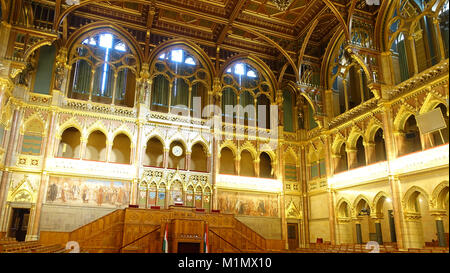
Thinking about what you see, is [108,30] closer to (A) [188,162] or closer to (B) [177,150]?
(B) [177,150]

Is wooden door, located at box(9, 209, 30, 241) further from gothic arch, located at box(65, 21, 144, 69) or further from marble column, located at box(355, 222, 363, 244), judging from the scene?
marble column, located at box(355, 222, 363, 244)

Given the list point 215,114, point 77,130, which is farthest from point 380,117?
point 77,130

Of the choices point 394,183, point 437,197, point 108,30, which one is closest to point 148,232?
point 394,183

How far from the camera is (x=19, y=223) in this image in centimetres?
1764

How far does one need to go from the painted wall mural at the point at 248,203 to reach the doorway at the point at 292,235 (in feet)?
4.67

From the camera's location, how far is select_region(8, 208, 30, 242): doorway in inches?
685

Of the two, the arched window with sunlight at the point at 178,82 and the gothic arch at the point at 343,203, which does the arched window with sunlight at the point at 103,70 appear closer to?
the arched window with sunlight at the point at 178,82

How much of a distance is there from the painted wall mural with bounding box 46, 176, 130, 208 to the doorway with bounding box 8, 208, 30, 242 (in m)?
1.53

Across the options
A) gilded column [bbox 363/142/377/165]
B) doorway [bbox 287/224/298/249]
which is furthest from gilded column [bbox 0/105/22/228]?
gilded column [bbox 363/142/377/165]

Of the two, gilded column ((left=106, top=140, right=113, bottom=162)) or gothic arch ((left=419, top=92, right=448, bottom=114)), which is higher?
gothic arch ((left=419, top=92, right=448, bottom=114))

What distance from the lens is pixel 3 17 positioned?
1591 centimetres

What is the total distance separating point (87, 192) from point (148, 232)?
511cm
